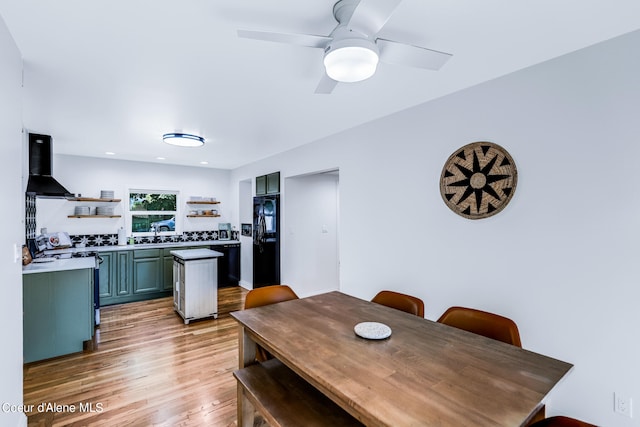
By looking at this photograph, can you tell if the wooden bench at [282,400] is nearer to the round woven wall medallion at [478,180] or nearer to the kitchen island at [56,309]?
the round woven wall medallion at [478,180]

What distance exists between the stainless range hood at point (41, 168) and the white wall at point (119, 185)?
1334 mm

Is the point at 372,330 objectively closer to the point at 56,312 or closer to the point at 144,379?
the point at 144,379

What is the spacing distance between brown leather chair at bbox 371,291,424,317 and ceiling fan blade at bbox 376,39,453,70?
5.05 feet

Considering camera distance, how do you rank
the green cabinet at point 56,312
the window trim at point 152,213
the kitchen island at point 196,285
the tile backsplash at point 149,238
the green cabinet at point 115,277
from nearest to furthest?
1. the green cabinet at point 56,312
2. the kitchen island at point 196,285
3. the green cabinet at point 115,277
4. the tile backsplash at point 149,238
5. the window trim at point 152,213

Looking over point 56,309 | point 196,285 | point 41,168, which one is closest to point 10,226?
point 56,309

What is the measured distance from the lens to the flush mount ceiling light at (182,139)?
11.5 feet

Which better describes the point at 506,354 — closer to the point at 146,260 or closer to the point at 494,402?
the point at 494,402

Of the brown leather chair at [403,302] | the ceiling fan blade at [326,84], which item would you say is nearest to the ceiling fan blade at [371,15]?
the ceiling fan blade at [326,84]

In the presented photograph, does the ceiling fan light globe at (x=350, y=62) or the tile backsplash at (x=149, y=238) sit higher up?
the ceiling fan light globe at (x=350, y=62)

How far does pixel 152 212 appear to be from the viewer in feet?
18.4

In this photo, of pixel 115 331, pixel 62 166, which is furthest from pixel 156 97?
pixel 62 166

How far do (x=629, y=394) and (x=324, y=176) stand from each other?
4026 millimetres

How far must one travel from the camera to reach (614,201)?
1679 millimetres

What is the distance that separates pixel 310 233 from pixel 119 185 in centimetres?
351
